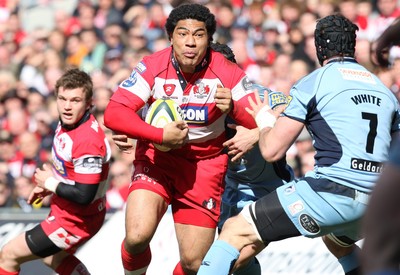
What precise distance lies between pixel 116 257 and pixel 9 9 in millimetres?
8859

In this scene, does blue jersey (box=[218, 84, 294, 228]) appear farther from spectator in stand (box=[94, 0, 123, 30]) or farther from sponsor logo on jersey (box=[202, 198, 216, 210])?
spectator in stand (box=[94, 0, 123, 30])

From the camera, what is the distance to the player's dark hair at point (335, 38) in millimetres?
5969

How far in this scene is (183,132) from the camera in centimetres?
646

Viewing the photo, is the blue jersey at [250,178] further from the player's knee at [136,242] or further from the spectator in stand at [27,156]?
the spectator in stand at [27,156]

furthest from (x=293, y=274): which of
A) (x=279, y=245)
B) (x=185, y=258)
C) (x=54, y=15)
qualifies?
(x=54, y=15)

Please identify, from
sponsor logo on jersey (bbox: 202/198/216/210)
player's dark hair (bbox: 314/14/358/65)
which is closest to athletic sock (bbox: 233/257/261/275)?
sponsor logo on jersey (bbox: 202/198/216/210)

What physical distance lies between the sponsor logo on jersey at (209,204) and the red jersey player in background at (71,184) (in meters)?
0.92

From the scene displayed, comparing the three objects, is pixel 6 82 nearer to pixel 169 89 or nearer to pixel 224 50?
pixel 224 50

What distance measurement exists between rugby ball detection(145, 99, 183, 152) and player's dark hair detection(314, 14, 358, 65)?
1139 mm

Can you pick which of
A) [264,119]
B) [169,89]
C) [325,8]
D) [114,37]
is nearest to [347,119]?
[264,119]

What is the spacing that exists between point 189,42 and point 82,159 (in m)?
1.37

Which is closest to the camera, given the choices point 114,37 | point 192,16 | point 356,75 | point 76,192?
point 356,75

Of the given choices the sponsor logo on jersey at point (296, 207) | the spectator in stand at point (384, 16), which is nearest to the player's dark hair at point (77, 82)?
the sponsor logo on jersey at point (296, 207)

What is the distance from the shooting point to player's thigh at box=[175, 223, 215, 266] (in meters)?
6.89
